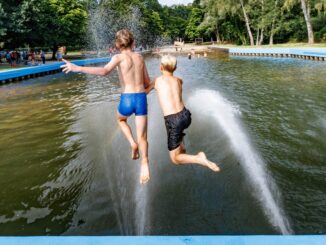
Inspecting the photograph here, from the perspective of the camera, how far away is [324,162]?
7715 mm

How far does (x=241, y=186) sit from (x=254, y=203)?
676mm

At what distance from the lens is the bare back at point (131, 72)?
5.12 m

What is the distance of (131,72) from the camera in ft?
17.0

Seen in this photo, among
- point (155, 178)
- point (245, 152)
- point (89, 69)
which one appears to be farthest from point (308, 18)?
point (89, 69)

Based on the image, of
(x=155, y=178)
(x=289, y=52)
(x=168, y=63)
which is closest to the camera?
(x=168, y=63)

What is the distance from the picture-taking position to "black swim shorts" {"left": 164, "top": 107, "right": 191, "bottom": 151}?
499 cm

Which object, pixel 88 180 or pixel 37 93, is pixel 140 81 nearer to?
pixel 88 180

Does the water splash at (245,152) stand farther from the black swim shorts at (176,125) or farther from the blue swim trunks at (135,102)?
the blue swim trunks at (135,102)

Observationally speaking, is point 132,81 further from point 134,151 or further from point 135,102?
point 134,151

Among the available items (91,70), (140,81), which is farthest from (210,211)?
(91,70)
